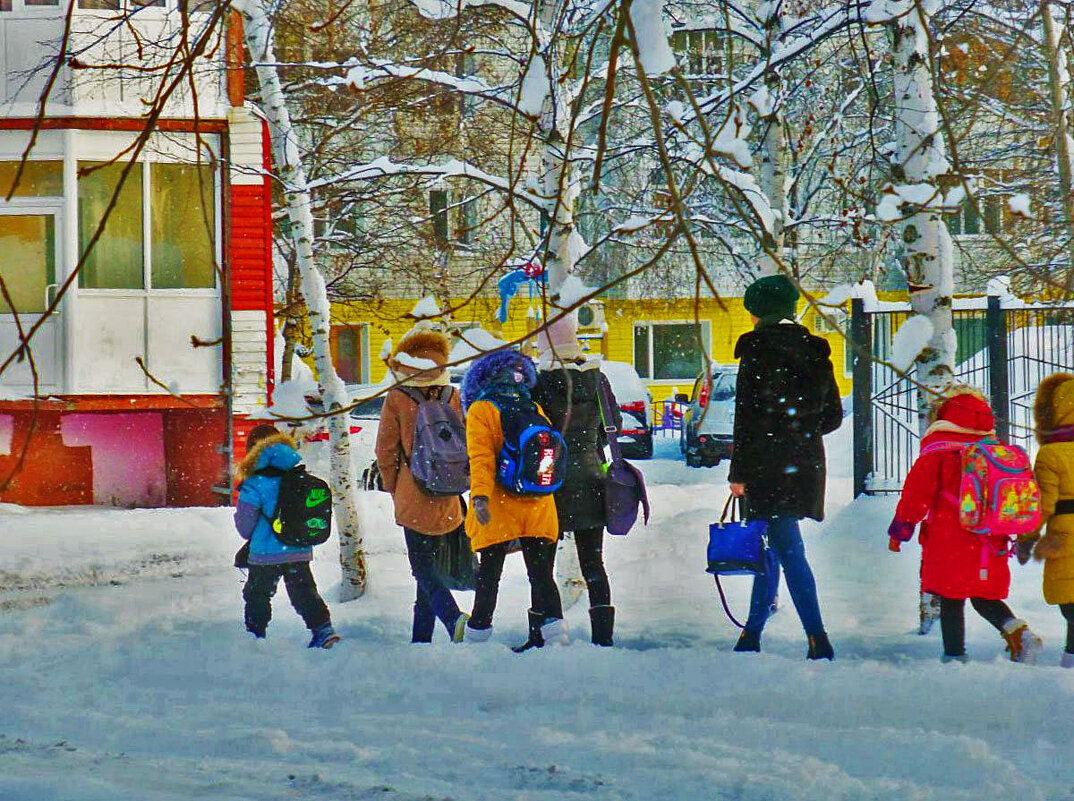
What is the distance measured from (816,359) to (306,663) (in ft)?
8.88

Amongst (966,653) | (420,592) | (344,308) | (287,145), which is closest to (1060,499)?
(966,653)

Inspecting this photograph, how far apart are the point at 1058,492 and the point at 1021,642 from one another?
2.24ft

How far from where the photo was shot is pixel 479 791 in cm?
426

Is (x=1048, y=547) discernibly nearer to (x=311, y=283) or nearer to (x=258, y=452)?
(x=258, y=452)

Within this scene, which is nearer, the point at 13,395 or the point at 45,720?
the point at 45,720

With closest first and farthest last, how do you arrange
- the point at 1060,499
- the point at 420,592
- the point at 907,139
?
the point at 1060,499 < the point at 420,592 < the point at 907,139

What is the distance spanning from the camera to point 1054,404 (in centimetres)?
593

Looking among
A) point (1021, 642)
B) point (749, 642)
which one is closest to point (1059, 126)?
point (1021, 642)

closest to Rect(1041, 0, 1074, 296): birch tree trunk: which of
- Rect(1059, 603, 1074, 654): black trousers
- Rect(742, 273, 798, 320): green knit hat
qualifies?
Rect(742, 273, 798, 320): green knit hat

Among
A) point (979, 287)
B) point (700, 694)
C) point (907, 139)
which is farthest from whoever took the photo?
point (979, 287)

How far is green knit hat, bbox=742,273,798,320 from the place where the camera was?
6.03 meters

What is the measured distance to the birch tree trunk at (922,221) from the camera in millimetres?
7375

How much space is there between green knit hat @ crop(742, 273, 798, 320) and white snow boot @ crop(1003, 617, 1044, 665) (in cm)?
169

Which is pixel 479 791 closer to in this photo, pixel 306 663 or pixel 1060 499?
pixel 306 663
